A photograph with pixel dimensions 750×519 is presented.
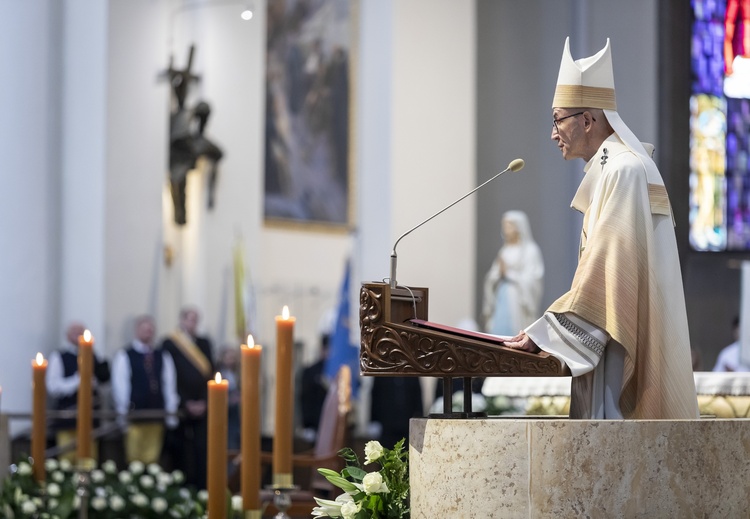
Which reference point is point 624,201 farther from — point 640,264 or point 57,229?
point 57,229

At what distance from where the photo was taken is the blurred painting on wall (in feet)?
56.5

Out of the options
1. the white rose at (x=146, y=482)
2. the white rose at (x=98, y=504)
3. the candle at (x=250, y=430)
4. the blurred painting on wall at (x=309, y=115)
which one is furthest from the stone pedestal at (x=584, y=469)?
the blurred painting on wall at (x=309, y=115)

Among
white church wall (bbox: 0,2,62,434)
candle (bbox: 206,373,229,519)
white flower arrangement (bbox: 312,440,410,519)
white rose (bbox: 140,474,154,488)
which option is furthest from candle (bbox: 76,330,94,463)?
white church wall (bbox: 0,2,62,434)

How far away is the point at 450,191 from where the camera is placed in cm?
1500

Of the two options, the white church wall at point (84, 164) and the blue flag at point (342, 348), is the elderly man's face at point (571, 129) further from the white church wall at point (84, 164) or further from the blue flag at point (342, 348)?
the white church wall at point (84, 164)

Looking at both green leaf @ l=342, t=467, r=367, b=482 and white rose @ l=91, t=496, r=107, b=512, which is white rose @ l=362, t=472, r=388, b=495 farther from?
white rose @ l=91, t=496, r=107, b=512

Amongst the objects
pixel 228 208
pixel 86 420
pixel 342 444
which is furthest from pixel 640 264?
pixel 228 208

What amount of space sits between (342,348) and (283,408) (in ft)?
32.4

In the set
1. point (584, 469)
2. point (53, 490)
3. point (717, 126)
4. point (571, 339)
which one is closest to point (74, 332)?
point (53, 490)

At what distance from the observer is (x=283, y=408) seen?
4.25m

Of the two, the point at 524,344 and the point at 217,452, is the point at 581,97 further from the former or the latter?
the point at 217,452

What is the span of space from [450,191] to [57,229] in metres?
4.39

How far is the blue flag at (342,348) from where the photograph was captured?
1400 centimetres

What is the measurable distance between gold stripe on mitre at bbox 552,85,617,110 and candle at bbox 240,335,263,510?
1302 mm
